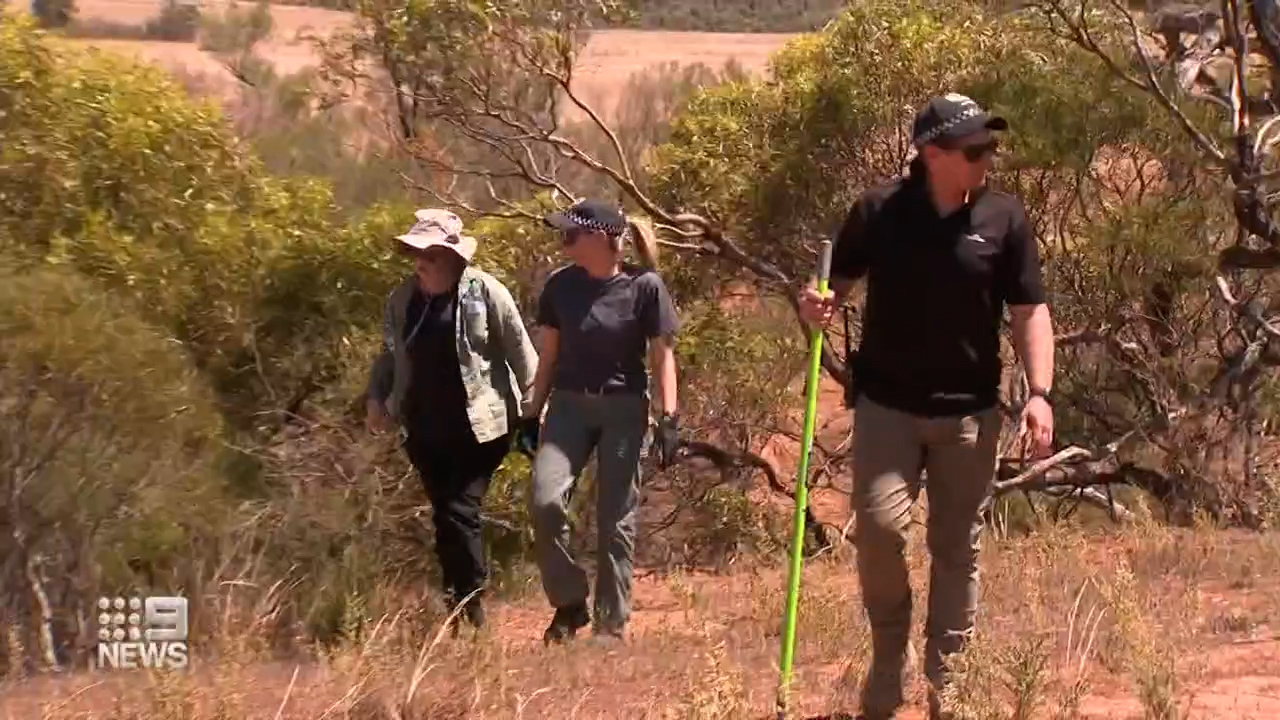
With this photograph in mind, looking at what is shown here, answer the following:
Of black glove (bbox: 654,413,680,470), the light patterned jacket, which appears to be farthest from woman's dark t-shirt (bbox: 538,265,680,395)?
the light patterned jacket

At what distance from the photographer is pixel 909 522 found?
4.55 meters

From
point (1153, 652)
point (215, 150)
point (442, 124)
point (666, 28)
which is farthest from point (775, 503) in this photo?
point (666, 28)

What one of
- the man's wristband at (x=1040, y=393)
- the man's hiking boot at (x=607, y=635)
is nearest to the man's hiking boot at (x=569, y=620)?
the man's hiking boot at (x=607, y=635)

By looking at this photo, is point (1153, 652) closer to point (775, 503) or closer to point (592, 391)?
point (592, 391)

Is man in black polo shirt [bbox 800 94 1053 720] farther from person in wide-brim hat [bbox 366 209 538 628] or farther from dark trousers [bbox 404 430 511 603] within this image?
dark trousers [bbox 404 430 511 603]

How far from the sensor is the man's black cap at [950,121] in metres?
4.35

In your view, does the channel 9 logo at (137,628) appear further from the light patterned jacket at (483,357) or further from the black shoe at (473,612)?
the light patterned jacket at (483,357)

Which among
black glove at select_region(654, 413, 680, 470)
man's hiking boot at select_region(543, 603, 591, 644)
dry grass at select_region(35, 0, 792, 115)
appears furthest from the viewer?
dry grass at select_region(35, 0, 792, 115)

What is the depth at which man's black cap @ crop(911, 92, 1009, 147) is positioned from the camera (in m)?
4.35

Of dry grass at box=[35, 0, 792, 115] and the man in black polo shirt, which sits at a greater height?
the man in black polo shirt

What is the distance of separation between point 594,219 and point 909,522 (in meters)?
2.03

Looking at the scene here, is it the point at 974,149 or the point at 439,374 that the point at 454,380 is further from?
the point at 974,149

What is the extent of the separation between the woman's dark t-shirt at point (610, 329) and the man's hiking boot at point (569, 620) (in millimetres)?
886

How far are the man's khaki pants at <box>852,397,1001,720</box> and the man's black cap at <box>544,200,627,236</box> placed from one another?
175 centimetres
